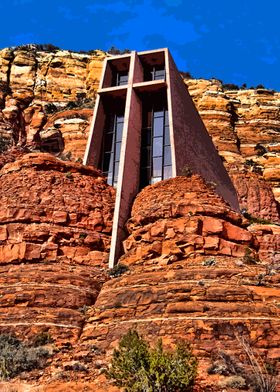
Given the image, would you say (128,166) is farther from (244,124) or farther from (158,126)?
(244,124)

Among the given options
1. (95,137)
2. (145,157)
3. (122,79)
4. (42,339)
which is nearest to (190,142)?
(145,157)

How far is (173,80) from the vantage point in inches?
1097

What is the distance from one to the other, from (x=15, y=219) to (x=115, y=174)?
8162mm

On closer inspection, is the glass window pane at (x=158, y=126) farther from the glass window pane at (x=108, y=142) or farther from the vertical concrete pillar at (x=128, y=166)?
the glass window pane at (x=108, y=142)

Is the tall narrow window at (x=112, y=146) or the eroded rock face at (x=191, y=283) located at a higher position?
the tall narrow window at (x=112, y=146)

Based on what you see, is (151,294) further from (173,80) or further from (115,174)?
(173,80)

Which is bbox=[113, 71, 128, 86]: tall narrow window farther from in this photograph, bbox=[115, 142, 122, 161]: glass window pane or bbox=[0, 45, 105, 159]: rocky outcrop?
bbox=[0, 45, 105, 159]: rocky outcrop

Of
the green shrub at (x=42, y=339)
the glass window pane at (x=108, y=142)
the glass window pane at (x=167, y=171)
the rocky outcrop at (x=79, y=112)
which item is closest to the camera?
the green shrub at (x=42, y=339)

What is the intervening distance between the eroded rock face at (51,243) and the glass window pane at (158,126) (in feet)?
18.0

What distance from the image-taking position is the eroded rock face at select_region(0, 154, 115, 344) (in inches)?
621

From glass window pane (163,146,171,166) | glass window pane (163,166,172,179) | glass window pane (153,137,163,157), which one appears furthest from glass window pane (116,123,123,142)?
glass window pane (163,166,172,179)

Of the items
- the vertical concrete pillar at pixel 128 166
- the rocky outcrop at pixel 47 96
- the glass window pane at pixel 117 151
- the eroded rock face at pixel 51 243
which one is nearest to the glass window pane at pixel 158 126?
the vertical concrete pillar at pixel 128 166

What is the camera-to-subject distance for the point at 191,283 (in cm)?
1530

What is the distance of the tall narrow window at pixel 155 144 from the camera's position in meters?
25.8
